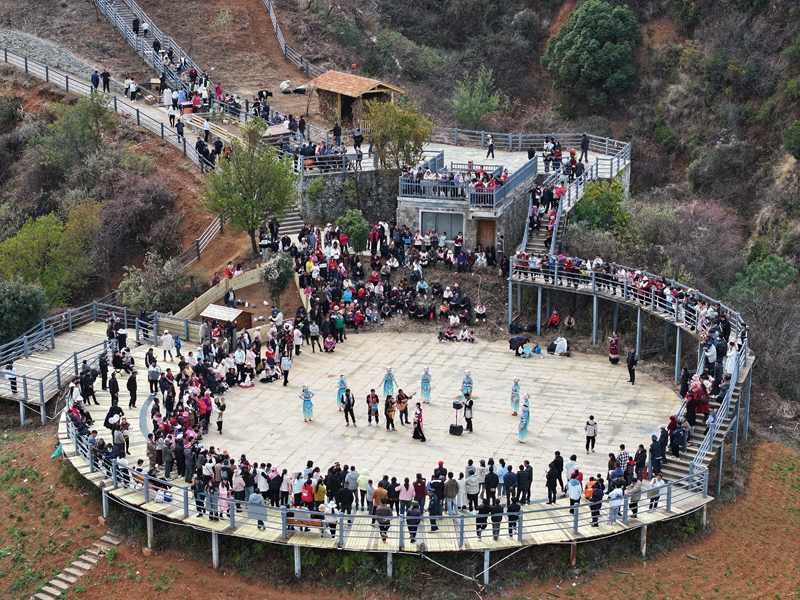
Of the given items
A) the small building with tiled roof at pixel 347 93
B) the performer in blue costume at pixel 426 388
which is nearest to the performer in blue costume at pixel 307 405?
the performer in blue costume at pixel 426 388

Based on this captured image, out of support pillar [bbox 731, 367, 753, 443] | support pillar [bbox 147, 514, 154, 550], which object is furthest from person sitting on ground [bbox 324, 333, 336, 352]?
support pillar [bbox 731, 367, 753, 443]

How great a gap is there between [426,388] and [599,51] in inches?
1237

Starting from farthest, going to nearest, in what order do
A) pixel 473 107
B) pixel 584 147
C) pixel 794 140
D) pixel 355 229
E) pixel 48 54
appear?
1. pixel 48 54
2. pixel 473 107
3. pixel 794 140
4. pixel 584 147
5. pixel 355 229

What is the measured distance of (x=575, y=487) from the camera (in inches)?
982

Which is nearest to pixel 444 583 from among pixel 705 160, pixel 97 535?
pixel 97 535

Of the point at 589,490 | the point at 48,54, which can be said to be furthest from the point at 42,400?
the point at 48,54

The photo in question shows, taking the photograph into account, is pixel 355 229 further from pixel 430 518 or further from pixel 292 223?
pixel 430 518

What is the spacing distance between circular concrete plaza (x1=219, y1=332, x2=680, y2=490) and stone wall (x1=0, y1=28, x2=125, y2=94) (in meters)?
28.3

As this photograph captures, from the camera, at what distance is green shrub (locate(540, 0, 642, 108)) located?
186ft

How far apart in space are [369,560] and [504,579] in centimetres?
320

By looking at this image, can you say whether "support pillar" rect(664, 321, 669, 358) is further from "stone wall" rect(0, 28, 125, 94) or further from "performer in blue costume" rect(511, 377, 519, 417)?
"stone wall" rect(0, 28, 125, 94)

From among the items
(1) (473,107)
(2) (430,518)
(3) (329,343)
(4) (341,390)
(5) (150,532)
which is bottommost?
(5) (150,532)

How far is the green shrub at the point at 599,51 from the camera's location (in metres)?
56.8

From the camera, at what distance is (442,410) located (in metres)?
31.8
